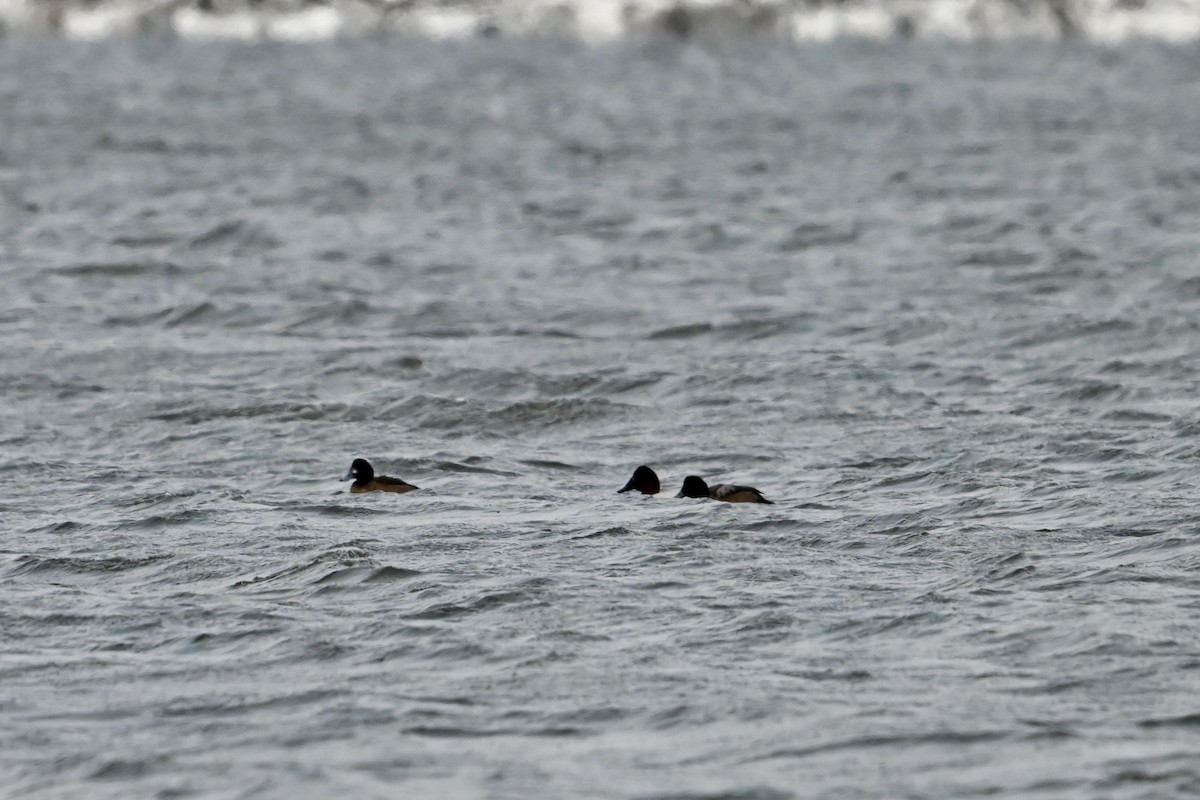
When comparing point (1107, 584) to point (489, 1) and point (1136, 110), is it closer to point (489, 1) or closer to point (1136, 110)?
point (1136, 110)

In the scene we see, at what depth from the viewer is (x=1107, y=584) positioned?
1032cm

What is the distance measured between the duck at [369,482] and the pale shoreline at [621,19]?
119m

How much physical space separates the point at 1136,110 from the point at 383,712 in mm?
47122

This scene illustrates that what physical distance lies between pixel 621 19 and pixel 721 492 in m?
134

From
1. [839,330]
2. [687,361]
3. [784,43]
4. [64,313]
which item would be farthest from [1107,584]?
[784,43]

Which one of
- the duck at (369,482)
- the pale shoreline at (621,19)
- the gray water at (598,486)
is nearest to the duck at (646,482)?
the gray water at (598,486)

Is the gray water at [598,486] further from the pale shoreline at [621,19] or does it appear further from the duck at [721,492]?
the pale shoreline at [621,19]

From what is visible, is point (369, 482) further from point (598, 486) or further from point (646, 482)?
point (646, 482)

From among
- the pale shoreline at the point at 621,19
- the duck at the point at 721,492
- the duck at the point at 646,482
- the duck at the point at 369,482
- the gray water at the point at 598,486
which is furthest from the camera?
the pale shoreline at the point at 621,19

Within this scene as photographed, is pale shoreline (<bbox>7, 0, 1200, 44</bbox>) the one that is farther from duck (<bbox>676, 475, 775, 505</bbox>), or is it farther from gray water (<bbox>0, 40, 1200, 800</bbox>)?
duck (<bbox>676, 475, 775, 505</bbox>)

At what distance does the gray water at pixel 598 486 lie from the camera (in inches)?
325

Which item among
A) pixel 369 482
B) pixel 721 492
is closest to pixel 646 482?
pixel 721 492

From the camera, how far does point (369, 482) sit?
13.3m

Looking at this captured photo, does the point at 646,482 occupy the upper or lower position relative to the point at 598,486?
upper
